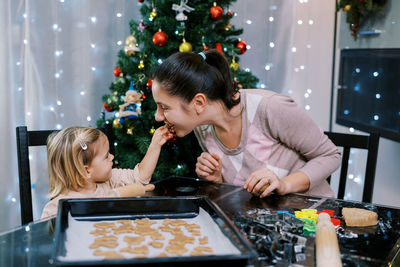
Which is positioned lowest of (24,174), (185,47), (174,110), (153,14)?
(24,174)

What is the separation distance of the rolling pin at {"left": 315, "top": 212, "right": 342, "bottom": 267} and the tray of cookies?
12cm

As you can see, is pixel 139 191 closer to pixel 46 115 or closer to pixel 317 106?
pixel 46 115

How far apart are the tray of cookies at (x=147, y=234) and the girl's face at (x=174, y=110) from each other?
1.85 feet

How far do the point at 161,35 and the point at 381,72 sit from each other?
4.72 ft

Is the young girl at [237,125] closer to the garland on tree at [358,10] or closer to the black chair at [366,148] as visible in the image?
the black chair at [366,148]

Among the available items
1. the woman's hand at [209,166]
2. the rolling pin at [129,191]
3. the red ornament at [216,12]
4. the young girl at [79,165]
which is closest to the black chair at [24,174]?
the young girl at [79,165]

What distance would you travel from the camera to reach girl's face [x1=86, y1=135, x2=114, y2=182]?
1.36 metres

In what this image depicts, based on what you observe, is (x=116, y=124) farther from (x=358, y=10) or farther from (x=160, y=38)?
(x=358, y=10)

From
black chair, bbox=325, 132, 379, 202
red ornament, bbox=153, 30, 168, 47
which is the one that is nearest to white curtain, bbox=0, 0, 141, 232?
red ornament, bbox=153, 30, 168, 47

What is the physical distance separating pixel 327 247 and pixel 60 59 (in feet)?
7.50

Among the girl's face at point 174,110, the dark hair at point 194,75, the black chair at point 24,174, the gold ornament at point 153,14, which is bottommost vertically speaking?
the black chair at point 24,174

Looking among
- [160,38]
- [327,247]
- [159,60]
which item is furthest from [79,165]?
[159,60]

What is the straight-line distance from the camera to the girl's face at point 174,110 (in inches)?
57.8

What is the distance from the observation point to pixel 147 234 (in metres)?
0.83
